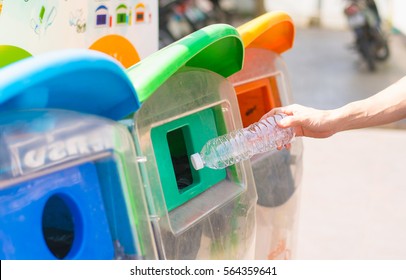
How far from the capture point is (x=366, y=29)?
7375 mm

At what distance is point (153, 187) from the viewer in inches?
58.4

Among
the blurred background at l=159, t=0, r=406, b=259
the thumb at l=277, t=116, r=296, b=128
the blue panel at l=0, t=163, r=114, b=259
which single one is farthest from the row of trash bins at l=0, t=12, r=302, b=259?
the blurred background at l=159, t=0, r=406, b=259

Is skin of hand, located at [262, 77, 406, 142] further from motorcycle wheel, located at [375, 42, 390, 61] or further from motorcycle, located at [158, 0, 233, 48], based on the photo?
motorcycle wheel, located at [375, 42, 390, 61]

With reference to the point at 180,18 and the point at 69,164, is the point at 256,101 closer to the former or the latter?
the point at 69,164

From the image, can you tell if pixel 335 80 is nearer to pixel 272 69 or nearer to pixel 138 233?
pixel 272 69

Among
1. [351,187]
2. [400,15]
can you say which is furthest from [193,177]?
[400,15]

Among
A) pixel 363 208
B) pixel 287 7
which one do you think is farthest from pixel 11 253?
pixel 287 7

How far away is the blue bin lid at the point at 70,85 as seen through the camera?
43.6 inches

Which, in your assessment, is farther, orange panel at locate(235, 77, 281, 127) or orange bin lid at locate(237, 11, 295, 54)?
Answer: orange panel at locate(235, 77, 281, 127)

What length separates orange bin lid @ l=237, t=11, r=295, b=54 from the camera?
2.02 m

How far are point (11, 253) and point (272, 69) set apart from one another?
50.4 inches

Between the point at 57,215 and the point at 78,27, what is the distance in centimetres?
67

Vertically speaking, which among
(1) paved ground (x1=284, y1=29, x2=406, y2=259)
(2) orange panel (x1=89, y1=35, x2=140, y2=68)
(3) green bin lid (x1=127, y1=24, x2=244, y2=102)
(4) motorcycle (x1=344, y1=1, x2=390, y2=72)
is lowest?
(1) paved ground (x1=284, y1=29, x2=406, y2=259)

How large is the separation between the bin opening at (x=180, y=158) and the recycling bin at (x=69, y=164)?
0.36m
